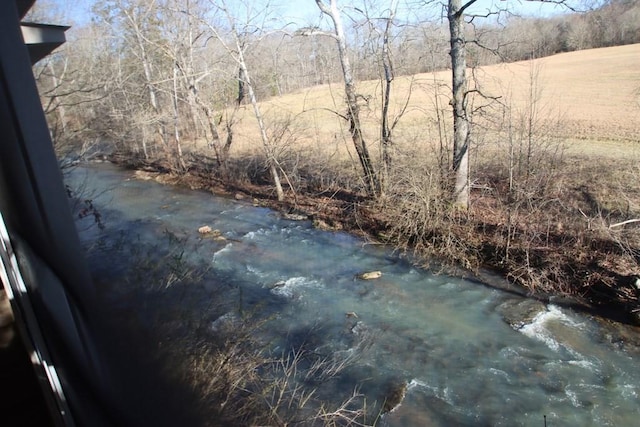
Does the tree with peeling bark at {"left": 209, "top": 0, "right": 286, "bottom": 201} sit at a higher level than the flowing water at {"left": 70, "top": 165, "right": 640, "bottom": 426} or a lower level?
higher

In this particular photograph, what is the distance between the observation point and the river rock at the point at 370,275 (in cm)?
691

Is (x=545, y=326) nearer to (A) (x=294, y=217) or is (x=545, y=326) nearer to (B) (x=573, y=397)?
(B) (x=573, y=397)

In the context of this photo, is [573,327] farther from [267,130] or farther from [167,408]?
[267,130]

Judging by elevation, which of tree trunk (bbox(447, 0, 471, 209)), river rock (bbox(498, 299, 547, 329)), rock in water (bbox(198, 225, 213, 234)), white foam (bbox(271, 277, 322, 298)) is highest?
tree trunk (bbox(447, 0, 471, 209))

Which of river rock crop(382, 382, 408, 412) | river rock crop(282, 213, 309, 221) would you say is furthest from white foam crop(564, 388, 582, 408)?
river rock crop(282, 213, 309, 221)

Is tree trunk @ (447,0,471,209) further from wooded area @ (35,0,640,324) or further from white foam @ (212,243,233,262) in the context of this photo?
white foam @ (212,243,233,262)

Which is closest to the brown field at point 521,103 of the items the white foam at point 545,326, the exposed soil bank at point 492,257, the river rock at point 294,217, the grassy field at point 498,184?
the grassy field at point 498,184

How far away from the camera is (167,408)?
1685 mm

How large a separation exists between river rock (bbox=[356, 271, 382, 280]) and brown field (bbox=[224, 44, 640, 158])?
3.04 meters

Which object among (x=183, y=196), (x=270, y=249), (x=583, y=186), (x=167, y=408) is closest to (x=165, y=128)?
(x=183, y=196)

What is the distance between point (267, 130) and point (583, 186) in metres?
7.81

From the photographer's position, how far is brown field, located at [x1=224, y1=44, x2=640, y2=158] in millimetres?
7855

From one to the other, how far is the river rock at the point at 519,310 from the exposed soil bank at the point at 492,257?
23cm

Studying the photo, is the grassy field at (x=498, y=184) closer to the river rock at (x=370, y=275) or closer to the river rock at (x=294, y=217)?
the river rock at (x=294, y=217)
